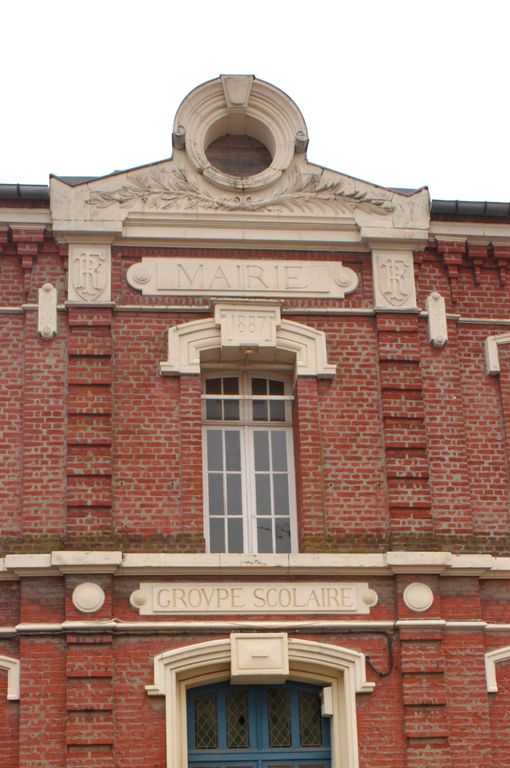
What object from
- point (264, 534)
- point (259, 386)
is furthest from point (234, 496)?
point (259, 386)

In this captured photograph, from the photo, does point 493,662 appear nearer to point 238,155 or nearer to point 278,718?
point 278,718

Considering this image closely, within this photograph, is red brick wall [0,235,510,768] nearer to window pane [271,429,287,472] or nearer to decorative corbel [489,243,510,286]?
decorative corbel [489,243,510,286]

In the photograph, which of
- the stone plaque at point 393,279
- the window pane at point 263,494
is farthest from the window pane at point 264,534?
the stone plaque at point 393,279

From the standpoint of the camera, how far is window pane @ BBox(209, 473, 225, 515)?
50.5 feet

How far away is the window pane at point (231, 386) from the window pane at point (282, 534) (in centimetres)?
173

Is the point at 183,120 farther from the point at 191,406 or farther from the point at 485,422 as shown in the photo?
the point at 485,422

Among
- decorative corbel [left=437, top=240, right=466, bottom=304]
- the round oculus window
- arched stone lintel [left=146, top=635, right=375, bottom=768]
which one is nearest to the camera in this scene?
arched stone lintel [left=146, top=635, right=375, bottom=768]

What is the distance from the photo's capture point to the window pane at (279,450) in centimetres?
1572

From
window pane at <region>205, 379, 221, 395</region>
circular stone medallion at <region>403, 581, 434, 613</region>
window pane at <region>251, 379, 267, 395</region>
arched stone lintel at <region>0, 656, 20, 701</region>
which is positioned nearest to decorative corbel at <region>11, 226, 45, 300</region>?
window pane at <region>205, 379, 221, 395</region>

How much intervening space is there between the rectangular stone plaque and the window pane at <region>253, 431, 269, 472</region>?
5.34 ft

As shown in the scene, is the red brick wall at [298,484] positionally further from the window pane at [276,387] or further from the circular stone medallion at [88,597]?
A: the window pane at [276,387]

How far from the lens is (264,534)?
15.3m

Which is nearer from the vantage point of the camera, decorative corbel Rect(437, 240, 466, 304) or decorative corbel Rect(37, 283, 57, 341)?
decorative corbel Rect(37, 283, 57, 341)

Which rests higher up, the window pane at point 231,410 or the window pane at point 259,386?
the window pane at point 259,386
